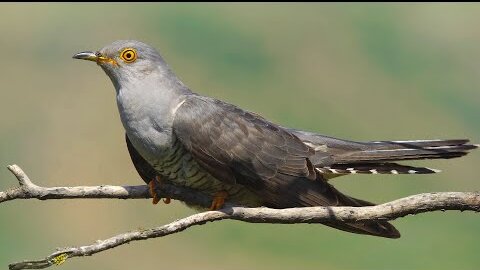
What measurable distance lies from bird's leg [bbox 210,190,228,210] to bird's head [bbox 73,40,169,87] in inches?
30.6

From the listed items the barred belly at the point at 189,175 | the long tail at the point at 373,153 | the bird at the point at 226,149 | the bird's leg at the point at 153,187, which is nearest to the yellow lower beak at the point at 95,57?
the bird at the point at 226,149

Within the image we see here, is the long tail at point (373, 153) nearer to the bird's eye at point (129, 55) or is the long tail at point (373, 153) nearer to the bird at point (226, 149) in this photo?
the bird at point (226, 149)

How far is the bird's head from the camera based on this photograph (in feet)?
13.3

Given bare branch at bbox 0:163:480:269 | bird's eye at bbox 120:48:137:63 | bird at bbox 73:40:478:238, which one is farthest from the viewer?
bird's eye at bbox 120:48:137:63

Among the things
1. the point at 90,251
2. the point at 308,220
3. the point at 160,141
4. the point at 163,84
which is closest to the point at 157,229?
the point at 90,251

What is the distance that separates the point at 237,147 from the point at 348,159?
2.20 feet

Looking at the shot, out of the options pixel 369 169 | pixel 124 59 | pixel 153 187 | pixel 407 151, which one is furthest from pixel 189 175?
pixel 407 151

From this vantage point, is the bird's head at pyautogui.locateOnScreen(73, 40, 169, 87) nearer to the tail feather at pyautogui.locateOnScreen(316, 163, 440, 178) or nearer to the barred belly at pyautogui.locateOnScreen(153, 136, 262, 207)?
the barred belly at pyautogui.locateOnScreen(153, 136, 262, 207)

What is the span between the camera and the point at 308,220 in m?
3.21

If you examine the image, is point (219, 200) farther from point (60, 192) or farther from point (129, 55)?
point (60, 192)

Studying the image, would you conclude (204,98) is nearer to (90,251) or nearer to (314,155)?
(314,155)

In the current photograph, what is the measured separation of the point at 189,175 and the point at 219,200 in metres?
0.22

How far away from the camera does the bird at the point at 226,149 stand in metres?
3.97

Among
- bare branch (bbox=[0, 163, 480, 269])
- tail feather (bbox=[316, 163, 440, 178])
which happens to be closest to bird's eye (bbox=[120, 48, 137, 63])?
bare branch (bbox=[0, 163, 480, 269])
